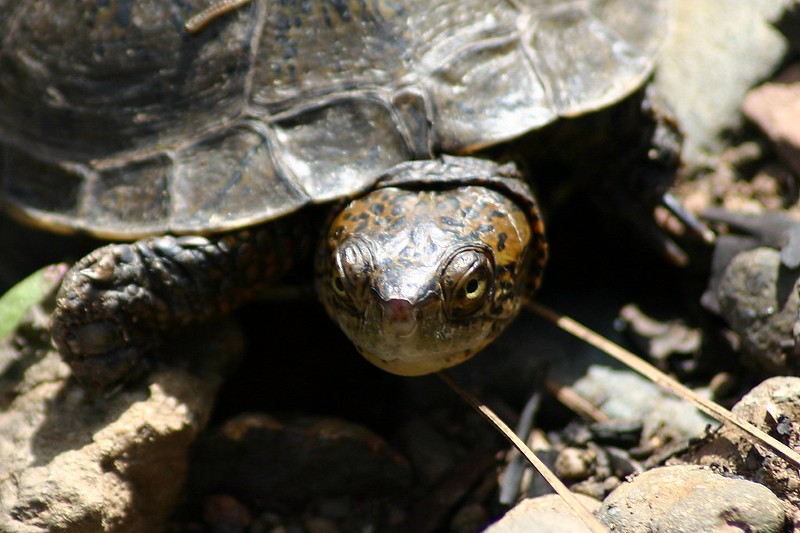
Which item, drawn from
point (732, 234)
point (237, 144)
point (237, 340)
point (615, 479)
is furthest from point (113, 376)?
point (732, 234)

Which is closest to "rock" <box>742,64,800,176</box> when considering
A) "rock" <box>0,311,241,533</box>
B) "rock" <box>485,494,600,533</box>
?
"rock" <box>485,494,600,533</box>

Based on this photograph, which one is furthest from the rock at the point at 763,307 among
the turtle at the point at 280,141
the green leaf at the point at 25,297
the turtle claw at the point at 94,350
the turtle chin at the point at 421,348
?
the green leaf at the point at 25,297

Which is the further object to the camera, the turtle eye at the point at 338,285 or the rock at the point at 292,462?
the rock at the point at 292,462

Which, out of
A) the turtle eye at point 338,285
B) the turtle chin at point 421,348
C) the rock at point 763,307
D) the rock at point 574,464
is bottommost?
the rock at point 574,464

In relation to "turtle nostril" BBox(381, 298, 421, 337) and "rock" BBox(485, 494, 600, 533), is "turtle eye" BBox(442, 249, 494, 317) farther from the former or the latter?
"rock" BBox(485, 494, 600, 533)

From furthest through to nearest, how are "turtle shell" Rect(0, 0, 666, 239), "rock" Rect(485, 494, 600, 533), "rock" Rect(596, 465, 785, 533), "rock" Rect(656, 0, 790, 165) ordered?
"rock" Rect(656, 0, 790, 165), "turtle shell" Rect(0, 0, 666, 239), "rock" Rect(485, 494, 600, 533), "rock" Rect(596, 465, 785, 533)

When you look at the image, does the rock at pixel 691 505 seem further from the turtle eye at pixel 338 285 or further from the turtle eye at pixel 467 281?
the turtle eye at pixel 338 285

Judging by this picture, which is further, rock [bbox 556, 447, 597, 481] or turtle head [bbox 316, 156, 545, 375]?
rock [bbox 556, 447, 597, 481]
